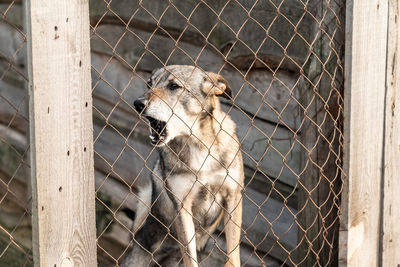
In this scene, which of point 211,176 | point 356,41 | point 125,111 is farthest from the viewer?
point 125,111

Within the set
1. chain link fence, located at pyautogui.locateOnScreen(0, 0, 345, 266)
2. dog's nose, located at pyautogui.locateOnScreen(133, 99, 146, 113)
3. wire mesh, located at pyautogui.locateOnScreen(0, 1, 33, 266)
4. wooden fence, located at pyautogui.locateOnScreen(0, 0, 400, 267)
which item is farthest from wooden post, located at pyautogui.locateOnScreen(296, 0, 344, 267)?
wire mesh, located at pyautogui.locateOnScreen(0, 1, 33, 266)

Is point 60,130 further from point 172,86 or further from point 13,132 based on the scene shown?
point 13,132

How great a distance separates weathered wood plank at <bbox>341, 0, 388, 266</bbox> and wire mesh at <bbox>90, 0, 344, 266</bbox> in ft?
0.40

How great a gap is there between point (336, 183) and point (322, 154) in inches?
8.6

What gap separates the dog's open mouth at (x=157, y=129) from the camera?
3631 millimetres

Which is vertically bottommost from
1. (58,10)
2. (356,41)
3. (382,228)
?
(382,228)

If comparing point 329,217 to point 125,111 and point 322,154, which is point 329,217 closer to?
point 322,154

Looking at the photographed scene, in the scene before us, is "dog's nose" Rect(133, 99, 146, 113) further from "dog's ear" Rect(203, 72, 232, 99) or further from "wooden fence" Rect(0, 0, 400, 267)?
"wooden fence" Rect(0, 0, 400, 267)

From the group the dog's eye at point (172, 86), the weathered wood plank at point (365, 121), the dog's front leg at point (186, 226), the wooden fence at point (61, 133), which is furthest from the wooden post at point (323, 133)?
the wooden fence at point (61, 133)

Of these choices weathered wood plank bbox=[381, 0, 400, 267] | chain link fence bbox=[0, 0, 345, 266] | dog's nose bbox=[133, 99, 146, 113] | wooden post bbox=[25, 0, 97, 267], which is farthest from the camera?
dog's nose bbox=[133, 99, 146, 113]

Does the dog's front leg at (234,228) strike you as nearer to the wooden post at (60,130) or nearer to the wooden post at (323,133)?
the wooden post at (323,133)

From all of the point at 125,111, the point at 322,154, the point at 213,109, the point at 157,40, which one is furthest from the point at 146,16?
the point at 322,154

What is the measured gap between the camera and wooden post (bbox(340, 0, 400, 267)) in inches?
118

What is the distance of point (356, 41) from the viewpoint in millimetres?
2980
